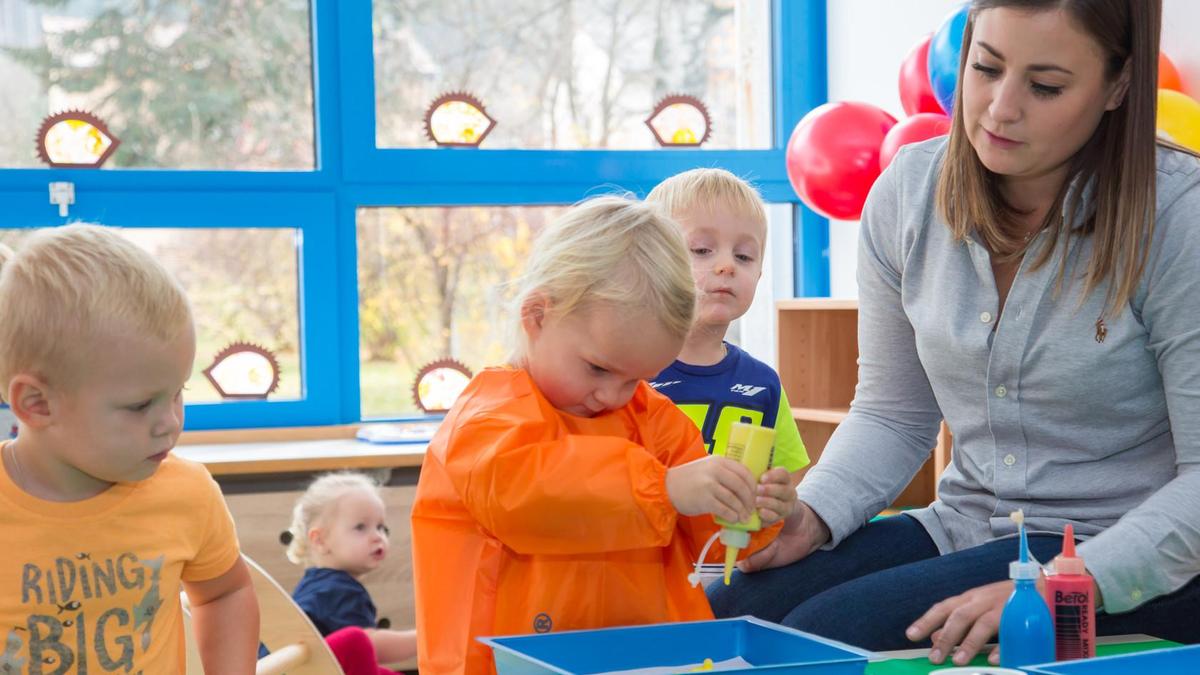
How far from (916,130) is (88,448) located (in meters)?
2.37

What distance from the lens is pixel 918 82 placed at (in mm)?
3498

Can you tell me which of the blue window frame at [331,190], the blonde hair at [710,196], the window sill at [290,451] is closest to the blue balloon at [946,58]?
the blonde hair at [710,196]

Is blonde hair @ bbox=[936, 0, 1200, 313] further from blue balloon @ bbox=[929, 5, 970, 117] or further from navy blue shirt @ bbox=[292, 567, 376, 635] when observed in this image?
navy blue shirt @ bbox=[292, 567, 376, 635]

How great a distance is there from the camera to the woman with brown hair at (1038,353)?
1675 mm

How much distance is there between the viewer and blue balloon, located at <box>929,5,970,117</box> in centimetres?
310

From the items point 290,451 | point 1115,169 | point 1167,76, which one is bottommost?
point 290,451

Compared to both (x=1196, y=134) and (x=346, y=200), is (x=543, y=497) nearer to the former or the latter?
(x=1196, y=134)

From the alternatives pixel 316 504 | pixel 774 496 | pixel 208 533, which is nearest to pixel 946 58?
pixel 316 504

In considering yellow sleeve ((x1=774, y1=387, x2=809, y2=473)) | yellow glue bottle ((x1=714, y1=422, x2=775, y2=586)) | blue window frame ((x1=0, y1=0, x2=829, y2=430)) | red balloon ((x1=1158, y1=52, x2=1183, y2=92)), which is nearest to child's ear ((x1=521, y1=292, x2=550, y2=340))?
yellow glue bottle ((x1=714, y1=422, x2=775, y2=586))

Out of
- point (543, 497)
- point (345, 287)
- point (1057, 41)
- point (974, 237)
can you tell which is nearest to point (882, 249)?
point (974, 237)

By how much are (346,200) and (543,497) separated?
9.14ft

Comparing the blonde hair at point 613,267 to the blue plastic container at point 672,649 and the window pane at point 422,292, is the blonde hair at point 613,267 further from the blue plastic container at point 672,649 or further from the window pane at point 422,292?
the window pane at point 422,292

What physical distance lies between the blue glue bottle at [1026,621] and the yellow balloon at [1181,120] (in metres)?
1.56

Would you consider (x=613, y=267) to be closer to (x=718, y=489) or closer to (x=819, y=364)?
(x=718, y=489)
